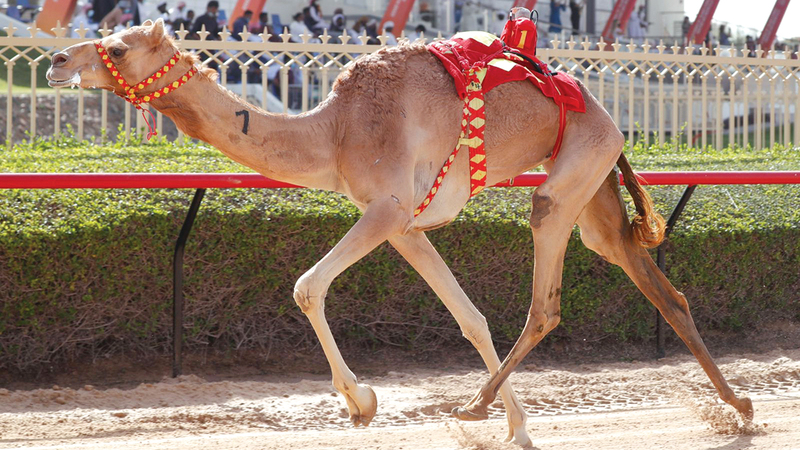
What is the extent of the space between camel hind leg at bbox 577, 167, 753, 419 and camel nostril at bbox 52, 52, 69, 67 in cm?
257

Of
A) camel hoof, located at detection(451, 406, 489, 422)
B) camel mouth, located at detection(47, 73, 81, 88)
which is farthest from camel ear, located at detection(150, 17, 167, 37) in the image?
camel hoof, located at detection(451, 406, 489, 422)

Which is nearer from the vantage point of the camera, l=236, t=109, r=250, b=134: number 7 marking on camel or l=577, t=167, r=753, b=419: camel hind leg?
l=236, t=109, r=250, b=134: number 7 marking on camel

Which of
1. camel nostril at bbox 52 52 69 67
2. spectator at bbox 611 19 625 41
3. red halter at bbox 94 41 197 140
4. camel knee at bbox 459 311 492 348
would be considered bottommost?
camel knee at bbox 459 311 492 348

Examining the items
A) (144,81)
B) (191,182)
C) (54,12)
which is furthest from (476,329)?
(54,12)

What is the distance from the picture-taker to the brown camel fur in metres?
3.69

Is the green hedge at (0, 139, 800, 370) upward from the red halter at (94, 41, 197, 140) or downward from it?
downward

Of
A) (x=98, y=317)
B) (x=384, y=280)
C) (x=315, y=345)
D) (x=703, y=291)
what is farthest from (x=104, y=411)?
(x=703, y=291)

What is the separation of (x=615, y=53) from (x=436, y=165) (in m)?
8.22

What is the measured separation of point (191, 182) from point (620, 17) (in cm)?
2535

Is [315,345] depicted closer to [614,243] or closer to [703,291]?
[614,243]

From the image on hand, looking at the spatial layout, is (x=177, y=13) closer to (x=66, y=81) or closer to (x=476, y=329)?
(x=476, y=329)

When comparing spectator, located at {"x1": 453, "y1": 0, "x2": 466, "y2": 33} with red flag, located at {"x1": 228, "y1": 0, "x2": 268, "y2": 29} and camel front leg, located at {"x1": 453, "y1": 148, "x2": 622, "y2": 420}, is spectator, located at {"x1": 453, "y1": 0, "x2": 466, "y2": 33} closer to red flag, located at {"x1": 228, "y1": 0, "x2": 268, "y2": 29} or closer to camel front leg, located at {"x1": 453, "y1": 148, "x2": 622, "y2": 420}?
red flag, located at {"x1": 228, "y1": 0, "x2": 268, "y2": 29}

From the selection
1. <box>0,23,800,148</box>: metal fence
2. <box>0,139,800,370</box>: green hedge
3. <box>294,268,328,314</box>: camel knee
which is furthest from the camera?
<box>0,23,800,148</box>: metal fence

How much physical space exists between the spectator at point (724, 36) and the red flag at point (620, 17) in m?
4.28
